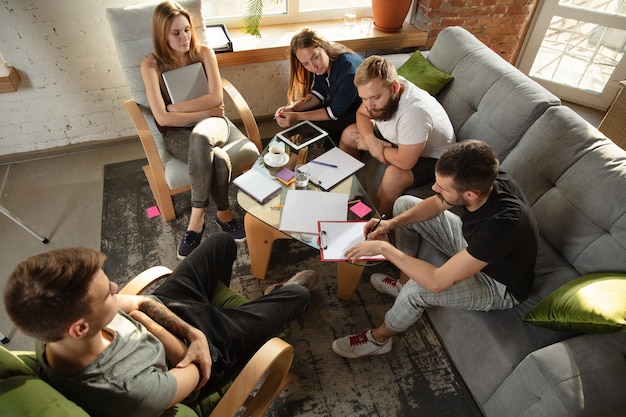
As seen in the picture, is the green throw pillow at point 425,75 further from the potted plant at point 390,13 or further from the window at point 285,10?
the window at point 285,10

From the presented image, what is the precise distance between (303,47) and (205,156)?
0.80 m

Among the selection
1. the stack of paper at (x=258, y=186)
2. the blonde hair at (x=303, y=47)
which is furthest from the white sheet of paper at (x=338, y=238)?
the blonde hair at (x=303, y=47)

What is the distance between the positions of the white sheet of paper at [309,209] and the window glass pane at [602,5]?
109 inches

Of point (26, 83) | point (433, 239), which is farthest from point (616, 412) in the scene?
point (26, 83)

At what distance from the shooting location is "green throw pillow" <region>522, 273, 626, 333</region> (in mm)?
1240

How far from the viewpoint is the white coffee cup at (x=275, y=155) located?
2.00 meters

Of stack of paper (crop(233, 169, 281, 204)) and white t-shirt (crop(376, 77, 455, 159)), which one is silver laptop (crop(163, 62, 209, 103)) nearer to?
stack of paper (crop(233, 169, 281, 204))

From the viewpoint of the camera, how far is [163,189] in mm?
2225

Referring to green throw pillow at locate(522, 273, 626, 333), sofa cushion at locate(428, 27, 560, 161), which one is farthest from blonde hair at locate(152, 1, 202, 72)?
green throw pillow at locate(522, 273, 626, 333)

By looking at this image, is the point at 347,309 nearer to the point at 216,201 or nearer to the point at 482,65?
the point at 216,201

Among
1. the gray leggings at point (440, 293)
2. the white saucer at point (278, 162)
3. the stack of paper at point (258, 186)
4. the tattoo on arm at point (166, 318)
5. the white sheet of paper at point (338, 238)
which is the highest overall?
the white saucer at point (278, 162)

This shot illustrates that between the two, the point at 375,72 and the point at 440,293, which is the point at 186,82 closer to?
the point at 375,72

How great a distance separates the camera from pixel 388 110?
1904 millimetres

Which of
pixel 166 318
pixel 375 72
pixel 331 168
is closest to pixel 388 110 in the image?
pixel 375 72
